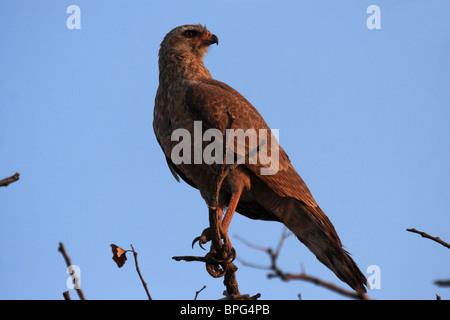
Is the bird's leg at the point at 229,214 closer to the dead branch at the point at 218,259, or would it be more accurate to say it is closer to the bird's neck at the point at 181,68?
the dead branch at the point at 218,259

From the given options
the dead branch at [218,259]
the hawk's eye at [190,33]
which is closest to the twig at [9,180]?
the dead branch at [218,259]

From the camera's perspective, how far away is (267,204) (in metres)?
5.94

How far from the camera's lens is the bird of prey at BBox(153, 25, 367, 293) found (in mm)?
5602

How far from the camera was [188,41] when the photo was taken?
273 inches

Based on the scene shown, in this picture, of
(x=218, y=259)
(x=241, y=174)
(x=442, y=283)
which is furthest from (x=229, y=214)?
(x=442, y=283)

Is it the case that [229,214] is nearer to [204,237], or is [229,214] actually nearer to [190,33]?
[204,237]

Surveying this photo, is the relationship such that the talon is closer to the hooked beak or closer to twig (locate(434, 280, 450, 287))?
the hooked beak

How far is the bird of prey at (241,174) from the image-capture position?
560 cm

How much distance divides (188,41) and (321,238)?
3410mm

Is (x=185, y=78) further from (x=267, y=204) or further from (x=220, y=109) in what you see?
(x=267, y=204)

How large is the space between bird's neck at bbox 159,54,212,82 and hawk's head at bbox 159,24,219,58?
126 mm
